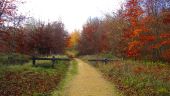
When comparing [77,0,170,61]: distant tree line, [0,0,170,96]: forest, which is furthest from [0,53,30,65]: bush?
[77,0,170,61]: distant tree line

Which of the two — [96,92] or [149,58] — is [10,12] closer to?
[96,92]

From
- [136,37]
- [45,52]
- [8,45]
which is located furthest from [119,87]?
[45,52]

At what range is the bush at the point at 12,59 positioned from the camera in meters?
29.3

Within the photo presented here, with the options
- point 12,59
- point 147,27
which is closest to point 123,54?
point 147,27

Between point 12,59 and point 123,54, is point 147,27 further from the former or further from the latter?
point 12,59

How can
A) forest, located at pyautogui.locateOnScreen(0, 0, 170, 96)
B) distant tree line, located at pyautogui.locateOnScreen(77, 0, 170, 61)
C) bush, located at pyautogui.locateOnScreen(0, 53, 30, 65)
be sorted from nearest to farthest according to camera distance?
forest, located at pyautogui.locateOnScreen(0, 0, 170, 96), distant tree line, located at pyautogui.locateOnScreen(77, 0, 170, 61), bush, located at pyautogui.locateOnScreen(0, 53, 30, 65)

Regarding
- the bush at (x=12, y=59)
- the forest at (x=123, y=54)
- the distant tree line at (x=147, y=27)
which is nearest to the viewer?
the forest at (x=123, y=54)

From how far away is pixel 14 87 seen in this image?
53.1 feet

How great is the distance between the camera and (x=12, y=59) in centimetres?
3128

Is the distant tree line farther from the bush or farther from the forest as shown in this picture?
the bush

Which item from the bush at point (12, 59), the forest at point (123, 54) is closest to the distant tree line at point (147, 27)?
the forest at point (123, 54)

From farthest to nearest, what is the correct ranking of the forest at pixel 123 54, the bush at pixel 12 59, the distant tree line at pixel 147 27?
the bush at pixel 12 59 < the distant tree line at pixel 147 27 < the forest at pixel 123 54

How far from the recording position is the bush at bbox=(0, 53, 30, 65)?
96.1ft

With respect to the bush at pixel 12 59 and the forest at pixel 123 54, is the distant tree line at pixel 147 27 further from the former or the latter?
the bush at pixel 12 59
